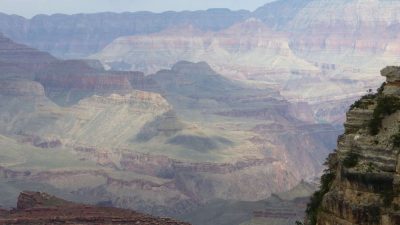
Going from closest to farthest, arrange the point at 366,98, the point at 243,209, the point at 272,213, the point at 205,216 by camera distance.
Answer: the point at 366,98, the point at 272,213, the point at 243,209, the point at 205,216

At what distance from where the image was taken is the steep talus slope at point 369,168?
834 inches

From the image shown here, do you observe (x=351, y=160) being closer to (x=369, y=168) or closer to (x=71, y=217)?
(x=369, y=168)

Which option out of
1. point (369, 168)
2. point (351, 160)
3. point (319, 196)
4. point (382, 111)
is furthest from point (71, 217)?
point (369, 168)

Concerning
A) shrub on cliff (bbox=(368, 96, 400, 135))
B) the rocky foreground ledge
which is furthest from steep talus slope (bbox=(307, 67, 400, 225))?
the rocky foreground ledge

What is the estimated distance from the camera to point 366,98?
25656 mm

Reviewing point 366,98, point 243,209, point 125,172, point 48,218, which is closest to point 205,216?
point 243,209

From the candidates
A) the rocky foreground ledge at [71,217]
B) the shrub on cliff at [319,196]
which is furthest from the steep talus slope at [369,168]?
the rocky foreground ledge at [71,217]

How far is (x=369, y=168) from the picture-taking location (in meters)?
21.5

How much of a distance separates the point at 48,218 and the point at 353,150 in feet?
134

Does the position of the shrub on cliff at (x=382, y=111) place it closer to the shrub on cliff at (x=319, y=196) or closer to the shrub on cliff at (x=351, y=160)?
the shrub on cliff at (x=351, y=160)

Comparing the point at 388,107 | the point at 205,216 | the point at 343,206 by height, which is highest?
the point at 388,107

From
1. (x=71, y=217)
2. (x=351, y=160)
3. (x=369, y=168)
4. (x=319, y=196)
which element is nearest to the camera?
(x=369, y=168)

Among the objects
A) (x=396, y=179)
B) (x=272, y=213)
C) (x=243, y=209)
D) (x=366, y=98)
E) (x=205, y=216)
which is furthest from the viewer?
(x=205, y=216)

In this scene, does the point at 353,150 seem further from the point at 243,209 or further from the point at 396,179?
the point at 243,209
